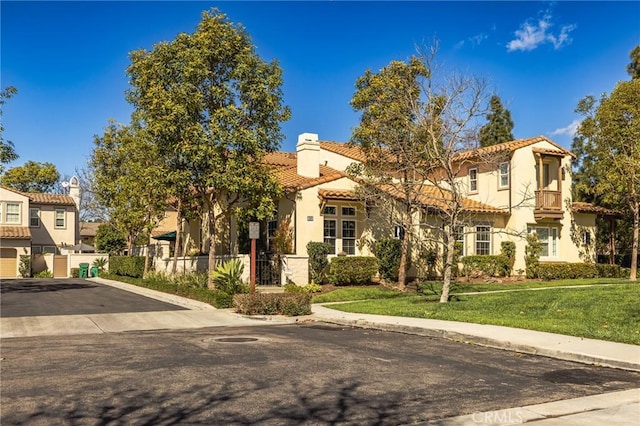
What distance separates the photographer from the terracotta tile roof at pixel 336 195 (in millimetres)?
25641

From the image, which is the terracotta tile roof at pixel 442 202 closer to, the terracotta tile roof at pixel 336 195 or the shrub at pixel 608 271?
the terracotta tile roof at pixel 336 195

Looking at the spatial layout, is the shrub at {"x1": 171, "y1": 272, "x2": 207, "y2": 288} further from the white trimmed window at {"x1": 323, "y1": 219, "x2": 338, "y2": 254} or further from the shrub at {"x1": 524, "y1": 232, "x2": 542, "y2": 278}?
the shrub at {"x1": 524, "y1": 232, "x2": 542, "y2": 278}

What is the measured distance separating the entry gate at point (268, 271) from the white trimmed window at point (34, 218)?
31.4m

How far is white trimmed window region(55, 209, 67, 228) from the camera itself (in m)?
50.5

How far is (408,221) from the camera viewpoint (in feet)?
79.4

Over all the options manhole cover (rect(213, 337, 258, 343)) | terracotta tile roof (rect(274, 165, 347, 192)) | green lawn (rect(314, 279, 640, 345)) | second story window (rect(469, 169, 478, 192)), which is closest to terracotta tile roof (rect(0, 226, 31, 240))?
terracotta tile roof (rect(274, 165, 347, 192))

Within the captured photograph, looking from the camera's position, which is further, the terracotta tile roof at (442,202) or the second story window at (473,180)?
the second story window at (473,180)

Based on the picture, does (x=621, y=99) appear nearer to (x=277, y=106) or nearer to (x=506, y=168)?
(x=506, y=168)

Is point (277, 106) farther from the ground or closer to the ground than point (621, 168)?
farther from the ground

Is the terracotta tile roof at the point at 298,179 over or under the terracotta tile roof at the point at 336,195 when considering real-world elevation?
over

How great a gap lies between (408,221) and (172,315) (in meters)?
10.8

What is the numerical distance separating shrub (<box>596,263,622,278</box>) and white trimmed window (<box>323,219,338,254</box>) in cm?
1527

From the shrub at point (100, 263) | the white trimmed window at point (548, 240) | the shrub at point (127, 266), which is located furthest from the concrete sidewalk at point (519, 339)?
the shrub at point (100, 263)

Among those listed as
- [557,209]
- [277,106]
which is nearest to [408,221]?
[277,106]
